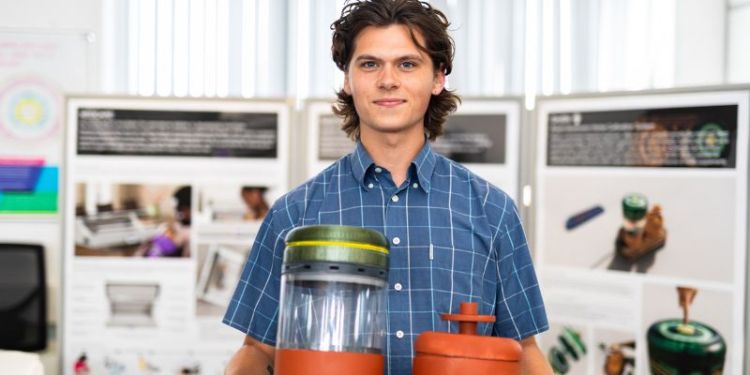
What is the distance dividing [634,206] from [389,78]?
1.90 meters

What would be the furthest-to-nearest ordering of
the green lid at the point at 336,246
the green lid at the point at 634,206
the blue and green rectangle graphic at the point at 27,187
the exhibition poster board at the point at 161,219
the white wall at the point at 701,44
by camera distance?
the white wall at the point at 701,44 < the blue and green rectangle graphic at the point at 27,187 < the exhibition poster board at the point at 161,219 < the green lid at the point at 634,206 < the green lid at the point at 336,246

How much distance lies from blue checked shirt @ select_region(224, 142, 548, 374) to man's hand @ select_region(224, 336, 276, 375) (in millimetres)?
15

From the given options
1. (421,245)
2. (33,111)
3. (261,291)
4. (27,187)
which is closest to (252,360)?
(261,291)

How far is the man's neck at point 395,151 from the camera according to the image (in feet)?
4.66

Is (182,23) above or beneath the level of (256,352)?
above

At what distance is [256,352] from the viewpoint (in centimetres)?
143

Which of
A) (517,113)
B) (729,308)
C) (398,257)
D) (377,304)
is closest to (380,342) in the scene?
(377,304)

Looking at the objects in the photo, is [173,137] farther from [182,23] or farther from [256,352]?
[256,352]

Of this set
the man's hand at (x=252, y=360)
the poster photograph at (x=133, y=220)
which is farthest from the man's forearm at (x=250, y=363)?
the poster photograph at (x=133, y=220)

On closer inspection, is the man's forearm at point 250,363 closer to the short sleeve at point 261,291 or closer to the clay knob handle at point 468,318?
the short sleeve at point 261,291

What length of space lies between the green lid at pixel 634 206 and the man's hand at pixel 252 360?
186 centimetres

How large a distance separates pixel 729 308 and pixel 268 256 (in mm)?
1828

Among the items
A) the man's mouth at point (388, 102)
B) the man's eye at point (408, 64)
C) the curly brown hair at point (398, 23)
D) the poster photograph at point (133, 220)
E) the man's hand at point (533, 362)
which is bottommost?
the man's hand at point (533, 362)

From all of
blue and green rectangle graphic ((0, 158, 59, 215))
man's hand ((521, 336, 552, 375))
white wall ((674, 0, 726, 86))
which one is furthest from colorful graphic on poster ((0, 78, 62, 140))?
man's hand ((521, 336, 552, 375))
